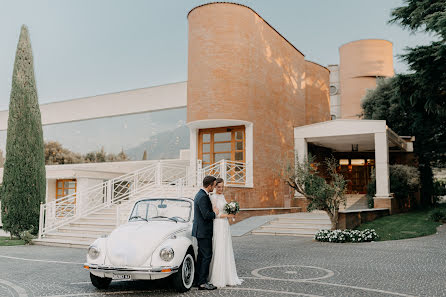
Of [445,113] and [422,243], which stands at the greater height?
[445,113]

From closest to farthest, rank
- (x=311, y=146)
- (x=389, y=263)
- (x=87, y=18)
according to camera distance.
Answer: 1. (x=389, y=263)
2. (x=311, y=146)
3. (x=87, y=18)

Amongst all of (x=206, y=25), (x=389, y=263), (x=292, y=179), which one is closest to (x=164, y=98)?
(x=206, y=25)

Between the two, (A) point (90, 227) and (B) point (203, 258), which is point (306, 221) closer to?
(A) point (90, 227)

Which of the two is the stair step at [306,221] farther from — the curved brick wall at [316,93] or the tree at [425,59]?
the curved brick wall at [316,93]

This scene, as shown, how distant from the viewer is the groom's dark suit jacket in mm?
6387

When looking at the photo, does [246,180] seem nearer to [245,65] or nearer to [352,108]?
[245,65]

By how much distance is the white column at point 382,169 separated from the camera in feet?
57.5

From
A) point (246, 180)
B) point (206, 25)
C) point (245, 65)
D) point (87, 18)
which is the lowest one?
point (246, 180)

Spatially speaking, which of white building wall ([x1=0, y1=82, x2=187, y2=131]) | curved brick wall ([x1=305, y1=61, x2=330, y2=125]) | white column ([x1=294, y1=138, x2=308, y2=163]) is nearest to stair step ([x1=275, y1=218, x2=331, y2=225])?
white column ([x1=294, y1=138, x2=308, y2=163])

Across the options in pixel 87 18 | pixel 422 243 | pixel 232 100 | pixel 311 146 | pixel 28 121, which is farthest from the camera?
pixel 87 18

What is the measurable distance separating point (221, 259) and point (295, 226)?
8.71 meters

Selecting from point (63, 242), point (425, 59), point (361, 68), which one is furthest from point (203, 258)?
point (361, 68)

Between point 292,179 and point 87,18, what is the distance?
2087 centimetres

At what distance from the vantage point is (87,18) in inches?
1073
